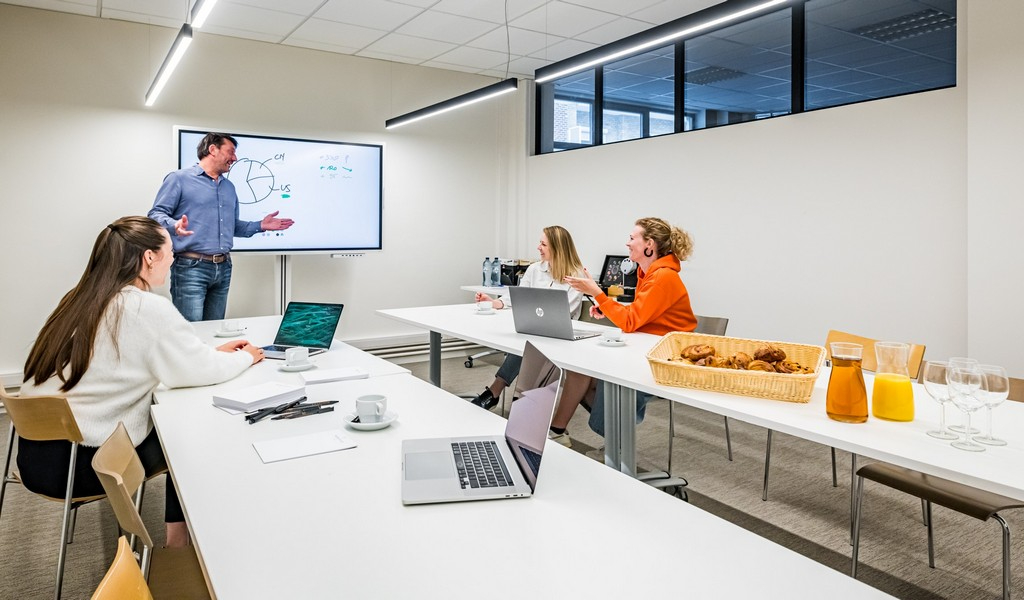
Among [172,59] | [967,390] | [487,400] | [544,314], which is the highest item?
[172,59]

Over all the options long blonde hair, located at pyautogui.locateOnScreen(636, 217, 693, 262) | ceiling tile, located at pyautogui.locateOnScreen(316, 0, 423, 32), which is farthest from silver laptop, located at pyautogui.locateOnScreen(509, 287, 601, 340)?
ceiling tile, located at pyautogui.locateOnScreen(316, 0, 423, 32)

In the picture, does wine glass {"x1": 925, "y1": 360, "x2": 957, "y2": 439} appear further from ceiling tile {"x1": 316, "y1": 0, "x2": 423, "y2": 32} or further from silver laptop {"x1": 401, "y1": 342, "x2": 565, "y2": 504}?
ceiling tile {"x1": 316, "y1": 0, "x2": 423, "y2": 32}

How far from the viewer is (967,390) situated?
147 centimetres

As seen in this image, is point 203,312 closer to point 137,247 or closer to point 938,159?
point 137,247

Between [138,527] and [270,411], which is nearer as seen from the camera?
[138,527]

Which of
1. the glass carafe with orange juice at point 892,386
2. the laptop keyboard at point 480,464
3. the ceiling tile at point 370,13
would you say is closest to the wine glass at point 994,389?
the glass carafe with orange juice at point 892,386

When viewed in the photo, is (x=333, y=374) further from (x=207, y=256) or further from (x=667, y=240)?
Answer: (x=207, y=256)

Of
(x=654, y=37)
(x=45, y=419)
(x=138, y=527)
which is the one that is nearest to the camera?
(x=138, y=527)

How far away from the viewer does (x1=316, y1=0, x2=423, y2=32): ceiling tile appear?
4.44 metres

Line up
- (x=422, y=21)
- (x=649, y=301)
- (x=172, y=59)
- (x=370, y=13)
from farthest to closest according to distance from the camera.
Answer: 1. (x=422, y=21)
2. (x=370, y=13)
3. (x=172, y=59)
4. (x=649, y=301)

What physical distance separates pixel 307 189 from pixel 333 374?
3485mm

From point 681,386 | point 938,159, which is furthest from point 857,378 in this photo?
point 938,159

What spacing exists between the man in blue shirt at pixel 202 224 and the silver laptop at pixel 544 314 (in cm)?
252

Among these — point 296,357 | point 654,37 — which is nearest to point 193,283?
point 296,357
